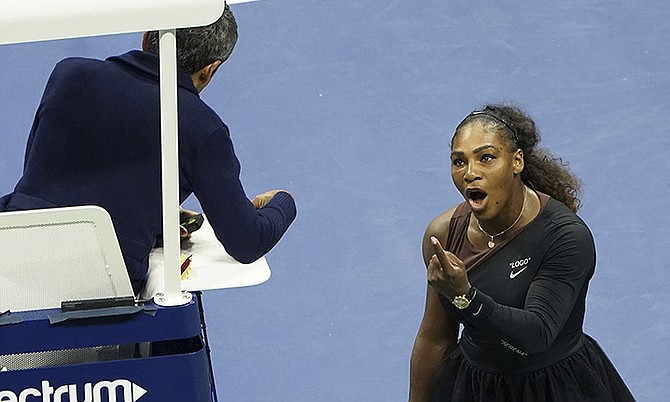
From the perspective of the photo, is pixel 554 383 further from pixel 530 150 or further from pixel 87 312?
pixel 87 312

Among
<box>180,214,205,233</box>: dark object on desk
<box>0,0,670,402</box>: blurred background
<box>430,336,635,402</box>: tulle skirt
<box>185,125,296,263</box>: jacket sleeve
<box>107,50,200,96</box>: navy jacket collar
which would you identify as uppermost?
<box>0,0,670,402</box>: blurred background

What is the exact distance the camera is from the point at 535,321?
10.4ft

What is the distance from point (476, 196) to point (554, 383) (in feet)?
1.97

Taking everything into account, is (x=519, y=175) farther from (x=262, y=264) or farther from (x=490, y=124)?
(x=262, y=264)

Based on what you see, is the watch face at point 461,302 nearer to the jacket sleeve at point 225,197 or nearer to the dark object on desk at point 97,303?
the jacket sleeve at point 225,197

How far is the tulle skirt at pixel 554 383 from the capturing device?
3.46 m

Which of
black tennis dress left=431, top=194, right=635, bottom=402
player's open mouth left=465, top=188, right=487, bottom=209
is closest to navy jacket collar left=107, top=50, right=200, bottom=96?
player's open mouth left=465, top=188, right=487, bottom=209

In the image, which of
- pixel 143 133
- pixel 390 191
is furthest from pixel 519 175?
pixel 390 191

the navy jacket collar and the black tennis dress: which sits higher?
the navy jacket collar

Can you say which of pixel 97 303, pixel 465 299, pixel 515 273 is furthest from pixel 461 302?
pixel 97 303

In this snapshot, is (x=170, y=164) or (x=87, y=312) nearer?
(x=170, y=164)

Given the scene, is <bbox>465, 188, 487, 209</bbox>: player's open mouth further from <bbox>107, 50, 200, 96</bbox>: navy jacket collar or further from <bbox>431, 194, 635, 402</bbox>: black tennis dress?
<bbox>107, 50, 200, 96</bbox>: navy jacket collar

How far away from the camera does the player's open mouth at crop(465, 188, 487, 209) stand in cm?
333

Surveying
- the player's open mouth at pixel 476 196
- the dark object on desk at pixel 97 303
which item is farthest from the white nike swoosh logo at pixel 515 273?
the dark object on desk at pixel 97 303
